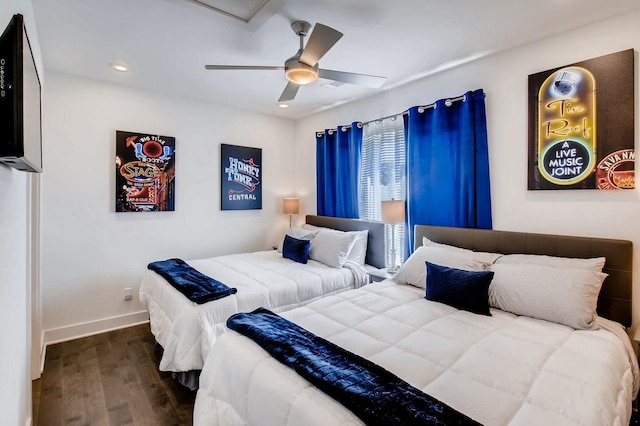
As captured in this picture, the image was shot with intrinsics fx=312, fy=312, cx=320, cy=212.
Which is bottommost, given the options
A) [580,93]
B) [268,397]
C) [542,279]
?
[268,397]

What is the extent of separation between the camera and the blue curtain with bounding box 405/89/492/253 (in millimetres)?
2934

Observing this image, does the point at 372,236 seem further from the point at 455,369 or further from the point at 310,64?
the point at 455,369

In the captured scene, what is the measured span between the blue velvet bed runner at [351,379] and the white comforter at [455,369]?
0.16 ft

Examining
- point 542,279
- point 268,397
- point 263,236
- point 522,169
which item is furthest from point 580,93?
point 263,236

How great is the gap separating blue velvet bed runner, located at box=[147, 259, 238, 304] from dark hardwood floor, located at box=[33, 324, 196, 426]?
751 millimetres

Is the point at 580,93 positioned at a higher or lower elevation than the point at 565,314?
higher

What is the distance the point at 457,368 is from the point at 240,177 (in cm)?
379

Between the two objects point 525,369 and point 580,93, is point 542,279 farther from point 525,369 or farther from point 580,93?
point 580,93

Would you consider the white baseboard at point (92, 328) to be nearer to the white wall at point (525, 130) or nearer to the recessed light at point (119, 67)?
the recessed light at point (119, 67)

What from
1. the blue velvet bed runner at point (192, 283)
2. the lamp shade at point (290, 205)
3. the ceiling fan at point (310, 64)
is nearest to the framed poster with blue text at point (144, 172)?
the blue velvet bed runner at point (192, 283)

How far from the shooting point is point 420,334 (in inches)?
72.8

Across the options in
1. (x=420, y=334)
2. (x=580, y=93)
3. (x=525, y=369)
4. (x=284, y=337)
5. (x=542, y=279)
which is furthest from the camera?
(x=580, y=93)

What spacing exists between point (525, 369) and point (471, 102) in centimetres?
237

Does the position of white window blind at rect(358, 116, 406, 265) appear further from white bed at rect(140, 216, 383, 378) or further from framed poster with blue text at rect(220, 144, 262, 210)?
framed poster with blue text at rect(220, 144, 262, 210)
